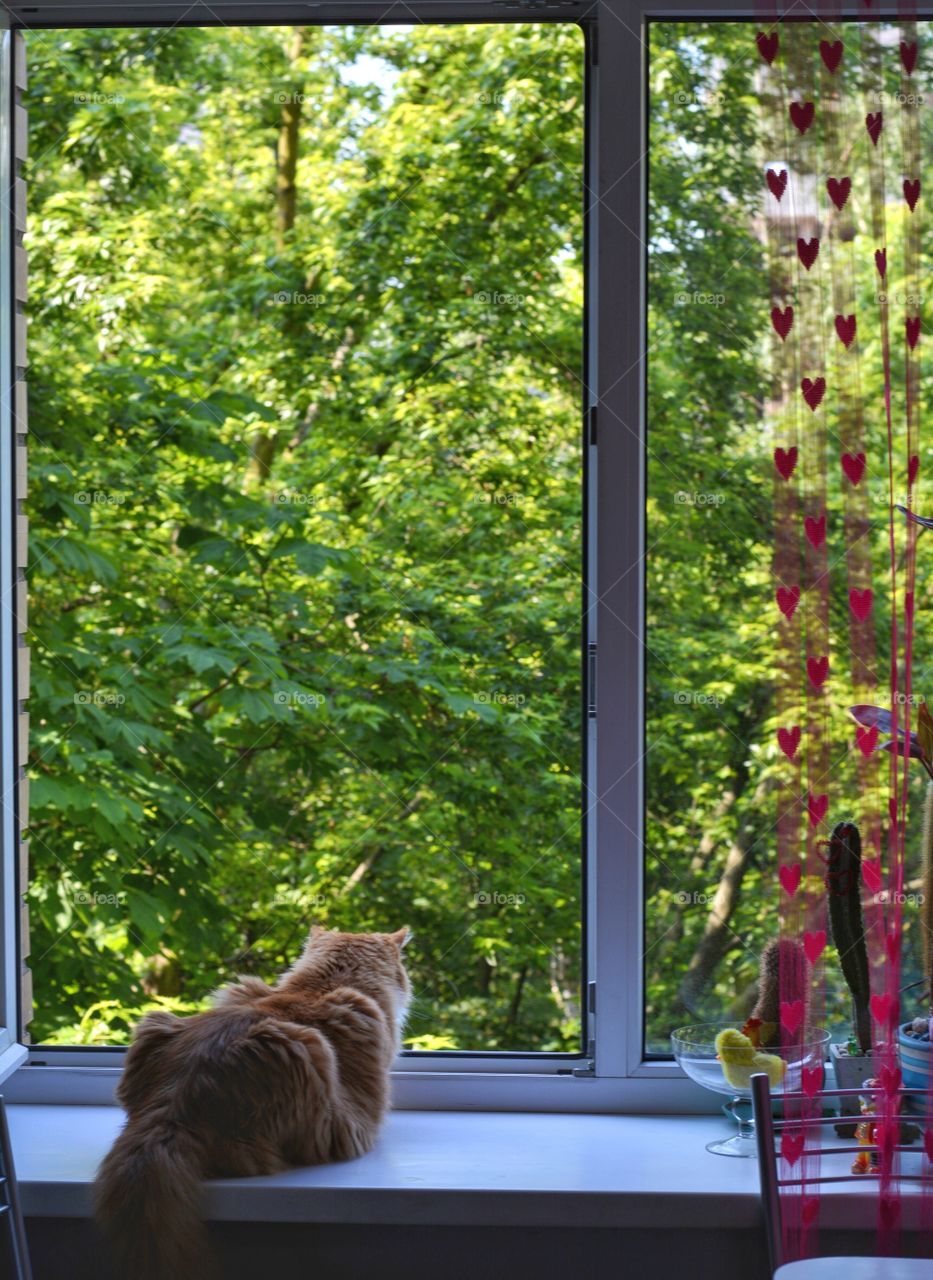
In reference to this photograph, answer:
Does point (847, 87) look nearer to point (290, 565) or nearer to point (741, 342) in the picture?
point (741, 342)

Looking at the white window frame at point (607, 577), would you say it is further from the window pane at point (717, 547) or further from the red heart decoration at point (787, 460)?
the red heart decoration at point (787, 460)

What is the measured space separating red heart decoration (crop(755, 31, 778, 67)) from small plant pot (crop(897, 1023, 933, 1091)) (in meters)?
1.30

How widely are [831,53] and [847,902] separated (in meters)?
1.10

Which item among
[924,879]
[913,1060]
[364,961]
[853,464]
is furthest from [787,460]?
[364,961]

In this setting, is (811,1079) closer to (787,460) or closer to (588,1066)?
(588,1066)

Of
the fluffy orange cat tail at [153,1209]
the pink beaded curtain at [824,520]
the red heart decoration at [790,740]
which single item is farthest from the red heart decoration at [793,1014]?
the fluffy orange cat tail at [153,1209]

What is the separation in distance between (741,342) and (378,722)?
1010 millimetres

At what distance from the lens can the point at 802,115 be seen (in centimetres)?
145

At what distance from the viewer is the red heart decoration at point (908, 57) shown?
144 cm

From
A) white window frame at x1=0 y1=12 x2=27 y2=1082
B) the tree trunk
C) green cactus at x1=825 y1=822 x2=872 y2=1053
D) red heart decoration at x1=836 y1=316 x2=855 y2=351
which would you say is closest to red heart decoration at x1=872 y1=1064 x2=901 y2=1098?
green cactus at x1=825 y1=822 x2=872 y2=1053

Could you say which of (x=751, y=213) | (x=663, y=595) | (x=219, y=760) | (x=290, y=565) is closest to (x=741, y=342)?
(x=751, y=213)

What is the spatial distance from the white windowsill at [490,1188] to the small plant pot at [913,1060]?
0.54 ft

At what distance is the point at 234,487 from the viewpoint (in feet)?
8.78

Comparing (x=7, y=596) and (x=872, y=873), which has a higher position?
(x=7, y=596)
